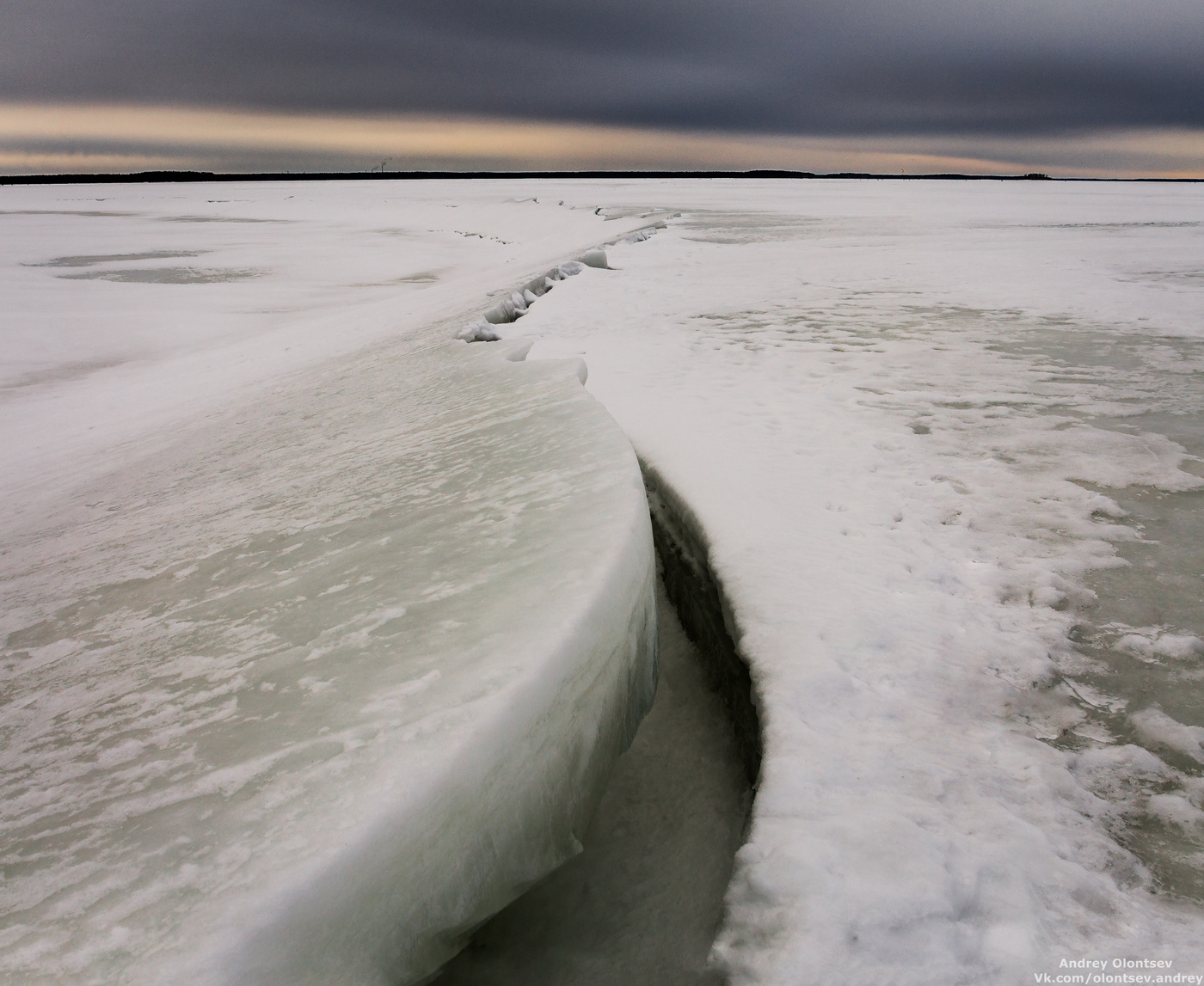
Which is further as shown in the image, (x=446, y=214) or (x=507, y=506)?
(x=446, y=214)

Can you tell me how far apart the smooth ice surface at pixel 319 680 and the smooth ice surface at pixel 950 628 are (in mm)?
338

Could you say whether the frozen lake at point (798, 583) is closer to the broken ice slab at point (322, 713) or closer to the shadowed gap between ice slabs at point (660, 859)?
the broken ice slab at point (322, 713)

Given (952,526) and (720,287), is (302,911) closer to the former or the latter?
(952,526)

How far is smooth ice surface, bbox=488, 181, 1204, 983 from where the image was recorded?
3.25ft

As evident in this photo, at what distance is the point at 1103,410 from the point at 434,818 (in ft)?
9.42

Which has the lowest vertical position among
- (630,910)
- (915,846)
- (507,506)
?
(630,910)

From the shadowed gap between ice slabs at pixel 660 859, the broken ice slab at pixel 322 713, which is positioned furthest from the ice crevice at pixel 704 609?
the broken ice slab at pixel 322 713

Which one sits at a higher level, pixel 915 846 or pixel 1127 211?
pixel 1127 211

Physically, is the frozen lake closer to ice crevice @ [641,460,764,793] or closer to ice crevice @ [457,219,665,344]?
ice crevice @ [641,460,764,793]

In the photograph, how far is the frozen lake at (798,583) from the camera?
1.00 meters

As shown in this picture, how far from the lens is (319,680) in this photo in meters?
1.26

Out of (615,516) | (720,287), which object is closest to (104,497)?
(615,516)

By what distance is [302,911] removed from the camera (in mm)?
898

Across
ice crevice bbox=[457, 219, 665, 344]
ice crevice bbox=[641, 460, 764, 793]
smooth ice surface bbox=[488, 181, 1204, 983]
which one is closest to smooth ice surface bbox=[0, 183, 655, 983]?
ice crevice bbox=[641, 460, 764, 793]
